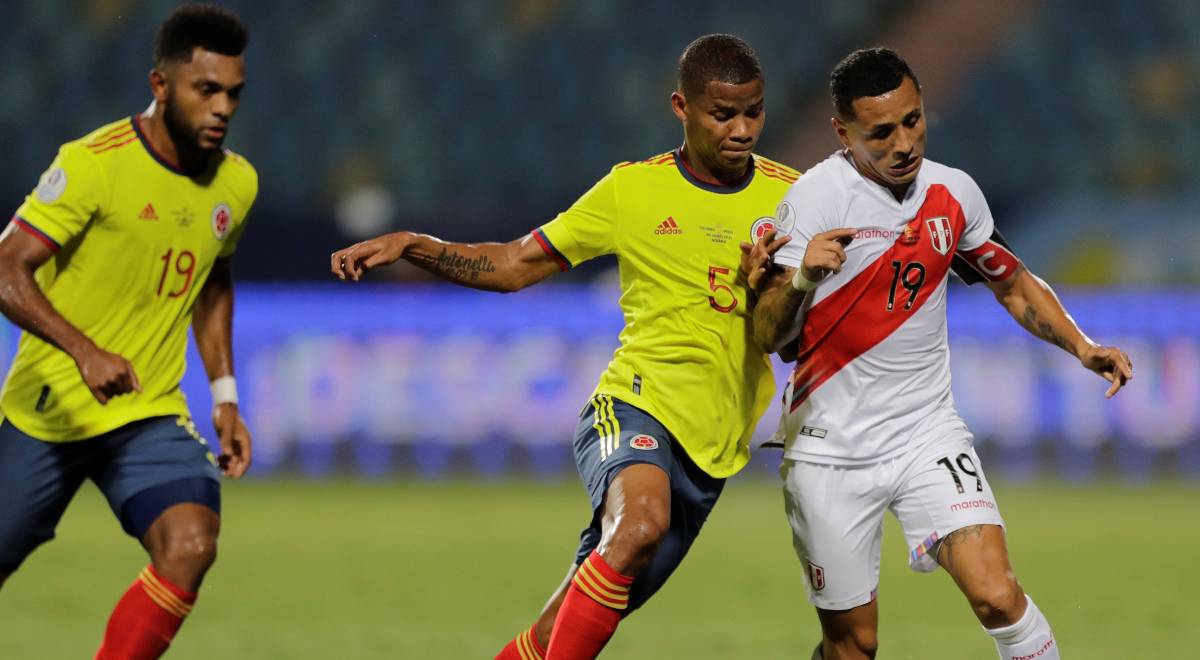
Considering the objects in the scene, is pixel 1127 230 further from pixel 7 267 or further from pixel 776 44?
pixel 7 267

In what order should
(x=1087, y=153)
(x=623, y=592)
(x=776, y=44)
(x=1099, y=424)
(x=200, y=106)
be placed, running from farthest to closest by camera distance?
1. (x=776, y=44)
2. (x=1087, y=153)
3. (x=1099, y=424)
4. (x=200, y=106)
5. (x=623, y=592)

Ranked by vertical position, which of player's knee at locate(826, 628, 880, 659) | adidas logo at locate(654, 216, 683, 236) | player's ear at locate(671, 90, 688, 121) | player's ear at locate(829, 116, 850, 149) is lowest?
player's knee at locate(826, 628, 880, 659)

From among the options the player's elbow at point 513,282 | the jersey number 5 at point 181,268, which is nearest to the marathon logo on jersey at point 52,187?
the jersey number 5 at point 181,268

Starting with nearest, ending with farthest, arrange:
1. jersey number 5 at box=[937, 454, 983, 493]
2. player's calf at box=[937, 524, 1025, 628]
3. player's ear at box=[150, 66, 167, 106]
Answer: player's calf at box=[937, 524, 1025, 628], jersey number 5 at box=[937, 454, 983, 493], player's ear at box=[150, 66, 167, 106]

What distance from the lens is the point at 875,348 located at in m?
5.23

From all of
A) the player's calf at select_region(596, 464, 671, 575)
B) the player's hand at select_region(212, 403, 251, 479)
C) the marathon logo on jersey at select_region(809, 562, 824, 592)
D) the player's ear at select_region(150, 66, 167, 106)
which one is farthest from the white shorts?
the player's ear at select_region(150, 66, 167, 106)

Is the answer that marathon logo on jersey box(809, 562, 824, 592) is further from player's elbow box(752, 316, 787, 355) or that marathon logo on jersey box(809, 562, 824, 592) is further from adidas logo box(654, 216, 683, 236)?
adidas logo box(654, 216, 683, 236)

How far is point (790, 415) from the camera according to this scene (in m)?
5.42

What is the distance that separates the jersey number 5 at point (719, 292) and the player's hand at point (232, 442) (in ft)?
5.31

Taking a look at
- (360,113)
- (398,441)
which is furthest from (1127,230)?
(360,113)

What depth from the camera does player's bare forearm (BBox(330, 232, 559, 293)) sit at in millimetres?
5262

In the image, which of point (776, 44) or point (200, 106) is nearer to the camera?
point (200, 106)

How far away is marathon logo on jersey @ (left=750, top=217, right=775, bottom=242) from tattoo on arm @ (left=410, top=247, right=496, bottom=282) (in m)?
0.85

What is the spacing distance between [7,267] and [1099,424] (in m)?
9.34
